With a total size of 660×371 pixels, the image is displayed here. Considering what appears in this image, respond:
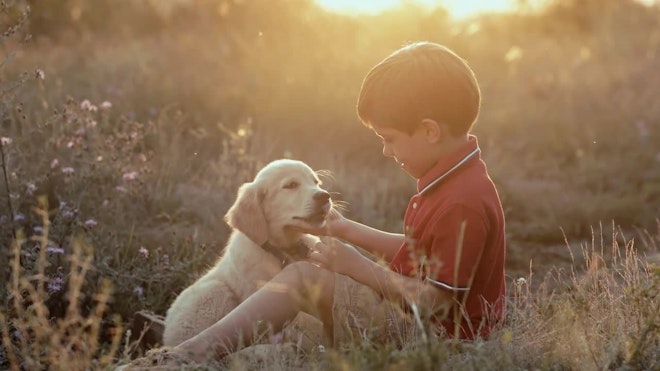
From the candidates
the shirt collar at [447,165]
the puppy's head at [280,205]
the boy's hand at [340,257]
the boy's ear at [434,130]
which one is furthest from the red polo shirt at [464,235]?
the puppy's head at [280,205]

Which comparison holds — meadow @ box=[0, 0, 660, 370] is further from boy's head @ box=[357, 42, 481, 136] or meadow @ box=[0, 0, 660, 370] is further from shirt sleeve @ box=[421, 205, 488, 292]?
boy's head @ box=[357, 42, 481, 136]

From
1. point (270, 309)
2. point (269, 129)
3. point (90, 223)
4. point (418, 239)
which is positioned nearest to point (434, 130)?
point (418, 239)

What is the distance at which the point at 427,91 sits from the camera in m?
3.71

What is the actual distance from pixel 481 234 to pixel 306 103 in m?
6.20

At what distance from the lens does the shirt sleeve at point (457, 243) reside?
338cm

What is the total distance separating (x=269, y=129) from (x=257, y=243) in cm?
466

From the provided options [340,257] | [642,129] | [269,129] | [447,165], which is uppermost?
[447,165]

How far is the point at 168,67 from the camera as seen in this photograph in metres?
10.6

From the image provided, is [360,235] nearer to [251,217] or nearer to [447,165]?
[251,217]

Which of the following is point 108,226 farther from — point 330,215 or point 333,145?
point 333,145

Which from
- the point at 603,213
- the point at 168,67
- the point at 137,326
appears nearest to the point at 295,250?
the point at 137,326

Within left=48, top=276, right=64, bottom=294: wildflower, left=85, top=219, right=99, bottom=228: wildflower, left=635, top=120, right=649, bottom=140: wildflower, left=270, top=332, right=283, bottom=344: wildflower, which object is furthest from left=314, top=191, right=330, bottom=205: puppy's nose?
left=635, top=120, right=649, bottom=140: wildflower

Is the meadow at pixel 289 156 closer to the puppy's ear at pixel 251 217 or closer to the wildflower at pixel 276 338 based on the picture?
the wildflower at pixel 276 338

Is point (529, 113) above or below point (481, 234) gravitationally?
below
